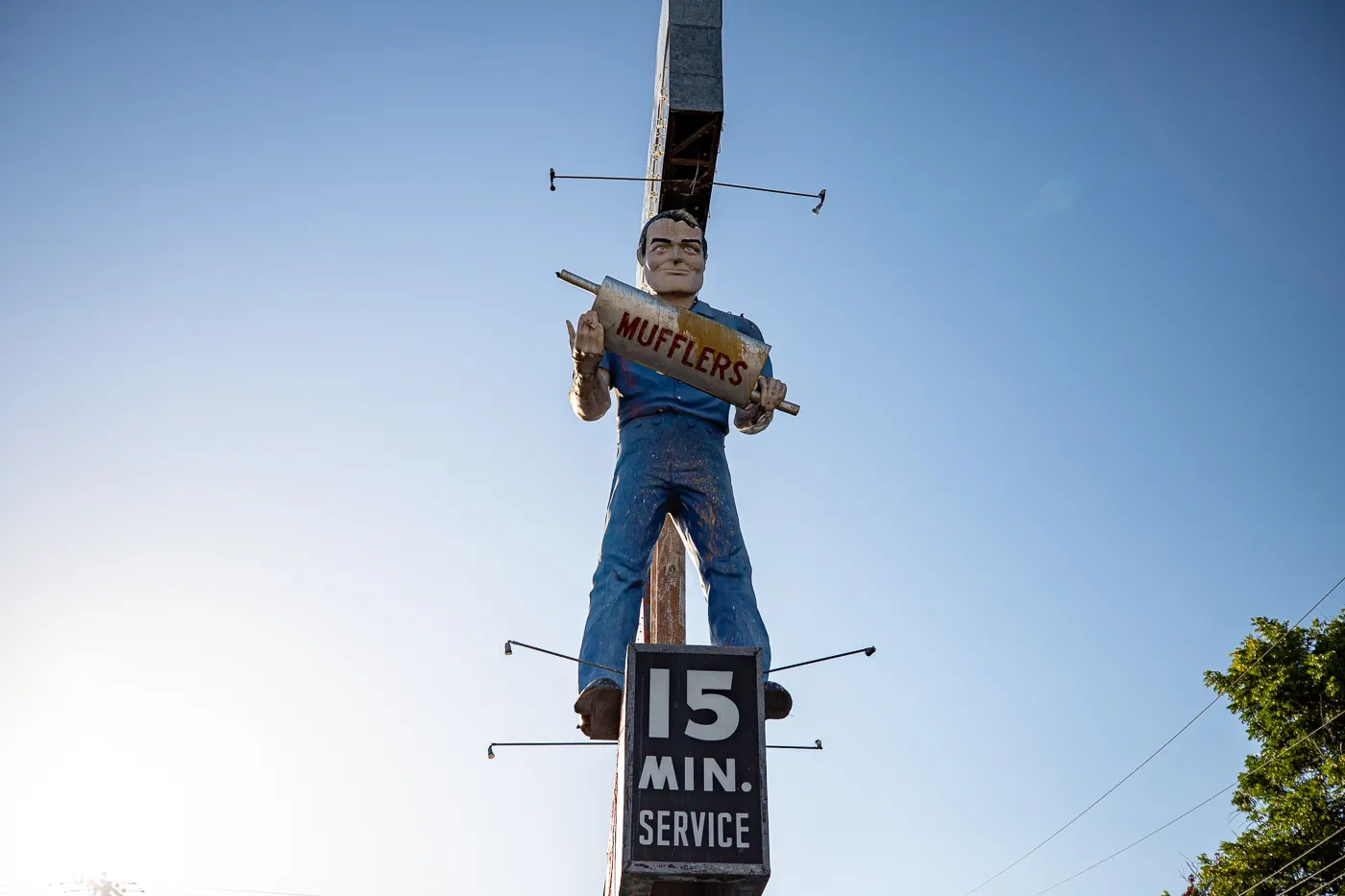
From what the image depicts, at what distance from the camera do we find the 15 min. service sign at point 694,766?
216 inches

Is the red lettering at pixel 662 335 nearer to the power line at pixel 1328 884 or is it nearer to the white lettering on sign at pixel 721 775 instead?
the white lettering on sign at pixel 721 775

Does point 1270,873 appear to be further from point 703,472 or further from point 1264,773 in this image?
point 703,472

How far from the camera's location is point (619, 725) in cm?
630

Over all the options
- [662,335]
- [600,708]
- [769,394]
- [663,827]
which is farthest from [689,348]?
[663,827]

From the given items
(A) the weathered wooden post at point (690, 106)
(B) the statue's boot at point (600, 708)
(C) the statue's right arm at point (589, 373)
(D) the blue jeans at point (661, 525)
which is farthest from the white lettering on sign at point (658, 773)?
(A) the weathered wooden post at point (690, 106)

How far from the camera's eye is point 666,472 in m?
7.36

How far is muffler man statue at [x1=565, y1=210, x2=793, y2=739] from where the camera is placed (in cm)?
688

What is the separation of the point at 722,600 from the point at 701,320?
1.51 metres

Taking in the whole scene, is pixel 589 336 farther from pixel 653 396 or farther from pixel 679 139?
pixel 679 139

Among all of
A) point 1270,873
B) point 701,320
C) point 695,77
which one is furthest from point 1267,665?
point 701,320

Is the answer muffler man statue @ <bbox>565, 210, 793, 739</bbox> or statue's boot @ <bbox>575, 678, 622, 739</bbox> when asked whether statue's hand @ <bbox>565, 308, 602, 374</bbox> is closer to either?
muffler man statue @ <bbox>565, 210, 793, 739</bbox>

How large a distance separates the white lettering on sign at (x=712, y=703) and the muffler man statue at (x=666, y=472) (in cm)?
59

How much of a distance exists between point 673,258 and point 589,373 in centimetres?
103

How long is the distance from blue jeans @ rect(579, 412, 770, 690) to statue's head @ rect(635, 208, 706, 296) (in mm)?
817
